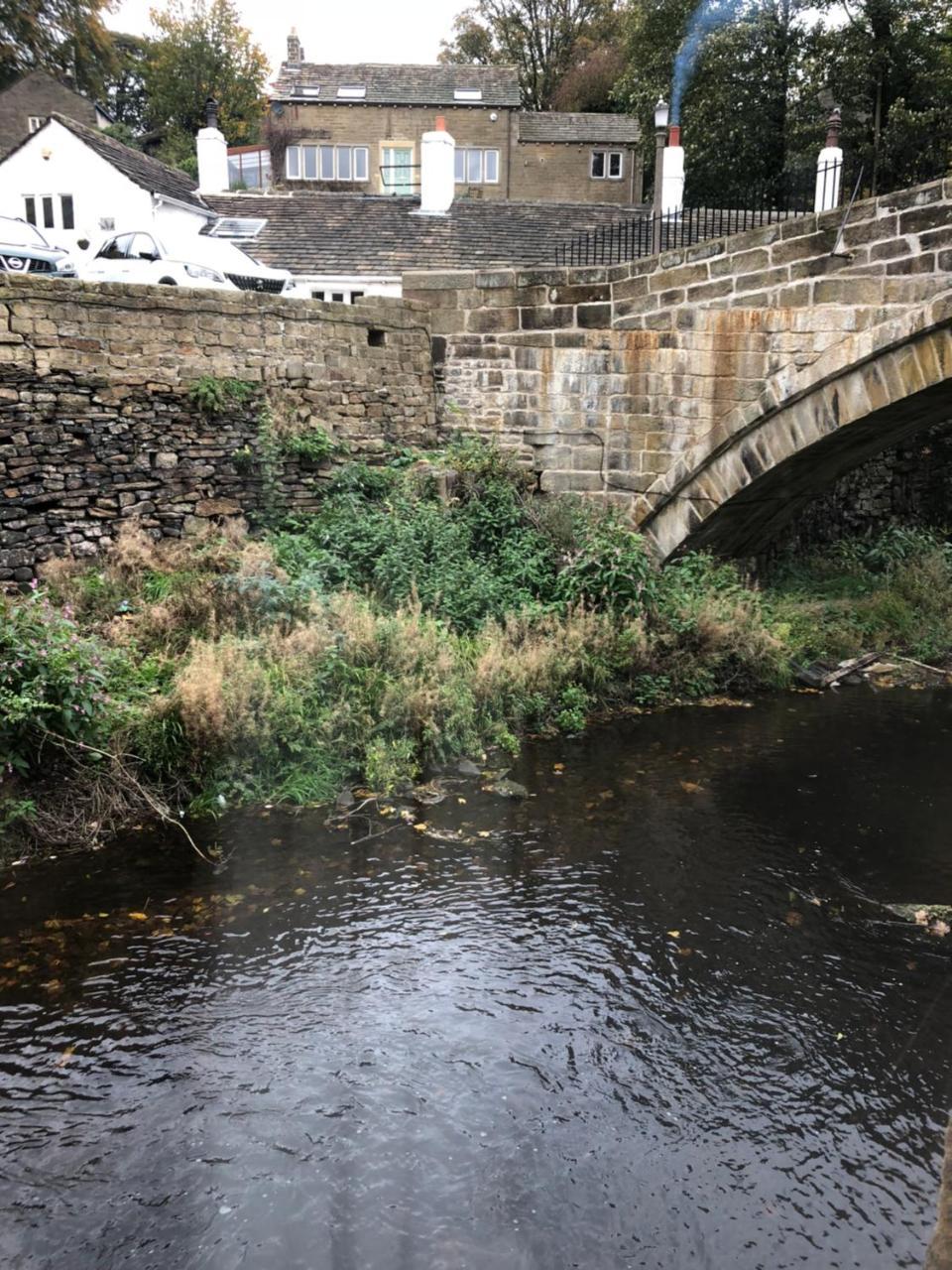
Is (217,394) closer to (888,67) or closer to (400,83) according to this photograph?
(888,67)

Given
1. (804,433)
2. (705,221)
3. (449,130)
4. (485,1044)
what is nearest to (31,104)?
(449,130)

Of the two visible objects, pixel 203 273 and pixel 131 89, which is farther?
pixel 131 89

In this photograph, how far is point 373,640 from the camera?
830 centimetres

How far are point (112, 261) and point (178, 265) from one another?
0.82 meters

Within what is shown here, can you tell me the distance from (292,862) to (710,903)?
2.47 m

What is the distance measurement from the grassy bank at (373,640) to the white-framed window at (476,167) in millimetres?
24809

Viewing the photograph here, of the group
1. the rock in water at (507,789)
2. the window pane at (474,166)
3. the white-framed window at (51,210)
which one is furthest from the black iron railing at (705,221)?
the white-framed window at (51,210)

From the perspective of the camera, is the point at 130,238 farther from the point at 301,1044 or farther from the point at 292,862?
the point at 301,1044

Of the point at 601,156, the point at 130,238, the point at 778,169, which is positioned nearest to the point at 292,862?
the point at 130,238

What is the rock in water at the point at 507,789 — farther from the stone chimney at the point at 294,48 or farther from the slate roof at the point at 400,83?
the stone chimney at the point at 294,48

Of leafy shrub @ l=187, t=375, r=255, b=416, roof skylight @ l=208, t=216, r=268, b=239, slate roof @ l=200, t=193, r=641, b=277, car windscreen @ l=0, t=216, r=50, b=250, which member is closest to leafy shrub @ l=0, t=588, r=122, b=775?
leafy shrub @ l=187, t=375, r=255, b=416

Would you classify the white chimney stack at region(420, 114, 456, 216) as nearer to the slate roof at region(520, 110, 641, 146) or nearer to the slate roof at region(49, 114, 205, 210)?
the slate roof at region(49, 114, 205, 210)

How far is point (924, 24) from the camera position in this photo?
20.7 metres

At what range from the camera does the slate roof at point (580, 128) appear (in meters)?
32.4
